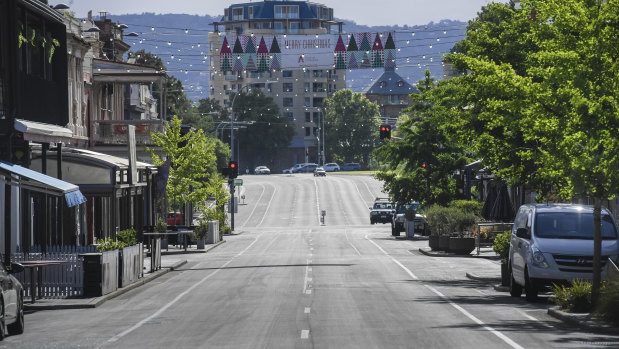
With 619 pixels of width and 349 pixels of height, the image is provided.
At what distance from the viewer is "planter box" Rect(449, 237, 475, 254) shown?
4759 cm

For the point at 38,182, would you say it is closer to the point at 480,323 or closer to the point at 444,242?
the point at 480,323

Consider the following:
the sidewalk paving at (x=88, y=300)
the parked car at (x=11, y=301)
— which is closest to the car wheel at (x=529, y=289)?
the sidewalk paving at (x=88, y=300)

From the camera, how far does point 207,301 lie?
2605cm

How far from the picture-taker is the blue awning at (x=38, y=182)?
24.1 metres

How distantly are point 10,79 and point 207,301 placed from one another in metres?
7.99

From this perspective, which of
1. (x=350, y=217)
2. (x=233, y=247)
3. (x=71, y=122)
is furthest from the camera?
(x=350, y=217)

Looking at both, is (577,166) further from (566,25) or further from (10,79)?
(10,79)

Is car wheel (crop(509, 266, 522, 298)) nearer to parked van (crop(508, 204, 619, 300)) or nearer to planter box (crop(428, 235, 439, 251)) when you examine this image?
parked van (crop(508, 204, 619, 300))

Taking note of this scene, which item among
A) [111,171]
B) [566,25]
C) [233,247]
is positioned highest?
[566,25]

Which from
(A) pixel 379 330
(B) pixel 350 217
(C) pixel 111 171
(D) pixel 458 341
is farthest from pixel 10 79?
(B) pixel 350 217

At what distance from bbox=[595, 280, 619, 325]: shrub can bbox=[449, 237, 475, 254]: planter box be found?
88.5 feet

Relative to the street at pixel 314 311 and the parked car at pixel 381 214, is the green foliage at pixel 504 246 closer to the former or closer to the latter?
the street at pixel 314 311

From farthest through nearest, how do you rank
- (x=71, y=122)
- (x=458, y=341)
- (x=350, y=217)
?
(x=350, y=217)
(x=71, y=122)
(x=458, y=341)

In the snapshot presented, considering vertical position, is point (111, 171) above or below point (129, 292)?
above
